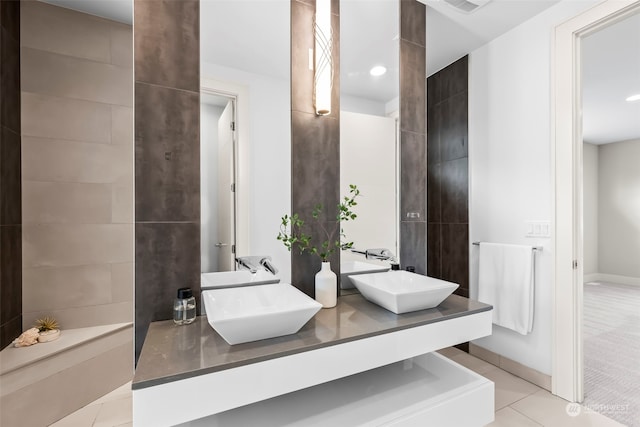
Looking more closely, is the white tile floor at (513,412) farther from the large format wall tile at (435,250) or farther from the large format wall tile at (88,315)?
the large format wall tile at (435,250)

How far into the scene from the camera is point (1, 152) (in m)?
1.71

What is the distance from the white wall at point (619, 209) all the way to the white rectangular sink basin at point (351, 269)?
6.00m

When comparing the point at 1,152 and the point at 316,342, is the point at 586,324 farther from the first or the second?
the point at 1,152

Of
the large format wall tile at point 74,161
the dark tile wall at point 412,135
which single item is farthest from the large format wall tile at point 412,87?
the large format wall tile at point 74,161

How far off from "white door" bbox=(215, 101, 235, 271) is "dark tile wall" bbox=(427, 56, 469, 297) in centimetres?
199

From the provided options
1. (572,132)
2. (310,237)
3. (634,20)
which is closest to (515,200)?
(572,132)

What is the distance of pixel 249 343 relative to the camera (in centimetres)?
110

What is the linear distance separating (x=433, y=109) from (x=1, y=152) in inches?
124

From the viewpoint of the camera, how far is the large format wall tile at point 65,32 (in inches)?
75.4

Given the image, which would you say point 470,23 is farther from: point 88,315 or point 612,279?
point 612,279

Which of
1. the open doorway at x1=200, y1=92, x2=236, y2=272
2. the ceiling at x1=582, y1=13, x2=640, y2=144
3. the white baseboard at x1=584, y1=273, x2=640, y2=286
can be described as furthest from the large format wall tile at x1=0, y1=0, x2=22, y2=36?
the white baseboard at x1=584, y1=273, x2=640, y2=286

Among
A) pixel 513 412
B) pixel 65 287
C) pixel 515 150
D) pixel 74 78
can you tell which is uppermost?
pixel 74 78

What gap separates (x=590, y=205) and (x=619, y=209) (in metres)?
0.39

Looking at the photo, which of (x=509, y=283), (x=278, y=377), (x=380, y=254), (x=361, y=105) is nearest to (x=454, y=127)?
(x=361, y=105)
